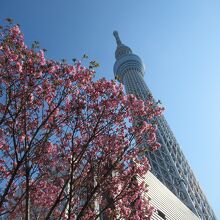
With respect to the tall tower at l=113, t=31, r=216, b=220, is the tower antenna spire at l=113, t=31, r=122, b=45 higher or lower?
higher

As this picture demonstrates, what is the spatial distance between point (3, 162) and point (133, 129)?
3.92m

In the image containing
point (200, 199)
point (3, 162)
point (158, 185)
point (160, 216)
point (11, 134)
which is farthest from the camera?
point (200, 199)

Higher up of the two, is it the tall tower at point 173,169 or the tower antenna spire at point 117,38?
the tower antenna spire at point 117,38

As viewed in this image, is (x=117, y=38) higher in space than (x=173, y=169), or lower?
higher

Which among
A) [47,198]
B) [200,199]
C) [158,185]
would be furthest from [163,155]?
[47,198]

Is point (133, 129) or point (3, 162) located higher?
point (133, 129)

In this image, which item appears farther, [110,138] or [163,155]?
[163,155]

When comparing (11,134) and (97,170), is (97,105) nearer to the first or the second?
(97,170)

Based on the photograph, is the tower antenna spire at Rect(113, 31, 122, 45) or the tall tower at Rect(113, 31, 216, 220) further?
the tower antenna spire at Rect(113, 31, 122, 45)

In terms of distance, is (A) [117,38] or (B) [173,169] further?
(A) [117,38]

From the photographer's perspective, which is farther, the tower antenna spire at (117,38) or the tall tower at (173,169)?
the tower antenna spire at (117,38)

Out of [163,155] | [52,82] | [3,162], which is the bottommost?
[3,162]

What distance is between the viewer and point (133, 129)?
10.5 meters

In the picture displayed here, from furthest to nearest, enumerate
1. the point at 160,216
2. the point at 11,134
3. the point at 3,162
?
the point at 160,216
the point at 3,162
the point at 11,134
